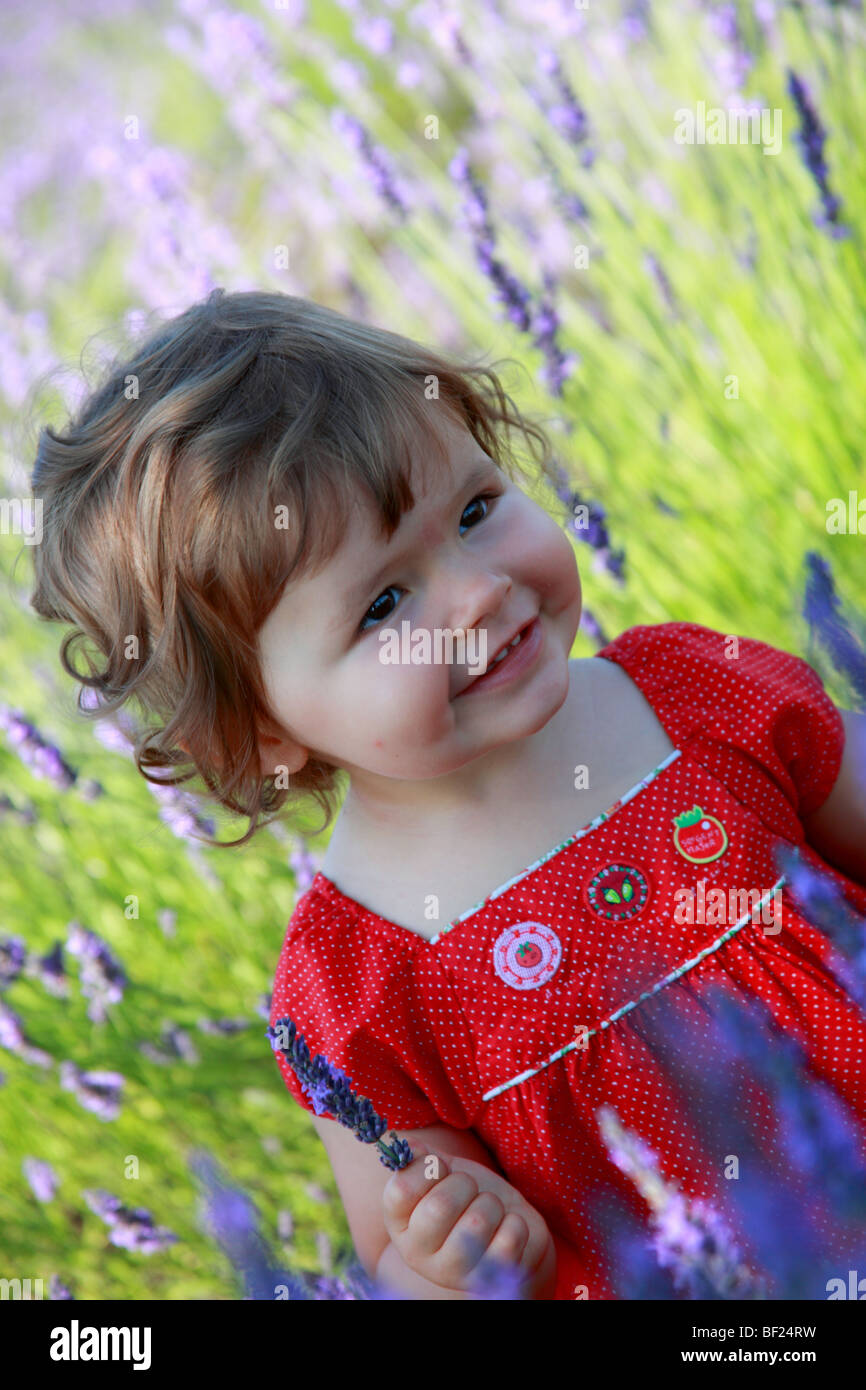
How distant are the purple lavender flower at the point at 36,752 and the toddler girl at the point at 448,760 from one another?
1.42 ft

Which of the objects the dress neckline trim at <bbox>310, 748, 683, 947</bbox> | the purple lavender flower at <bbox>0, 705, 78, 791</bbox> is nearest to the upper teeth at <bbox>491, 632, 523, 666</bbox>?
the dress neckline trim at <bbox>310, 748, 683, 947</bbox>

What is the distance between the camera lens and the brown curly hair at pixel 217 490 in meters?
1.15

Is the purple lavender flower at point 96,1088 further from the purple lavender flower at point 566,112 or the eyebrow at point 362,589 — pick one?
the purple lavender flower at point 566,112

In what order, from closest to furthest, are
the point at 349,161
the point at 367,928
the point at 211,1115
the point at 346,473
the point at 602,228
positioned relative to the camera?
1. the point at 346,473
2. the point at 367,928
3. the point at 211,1115
4. the point at 602,228
5. the point at 349,161

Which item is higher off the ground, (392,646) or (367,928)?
(392,646)

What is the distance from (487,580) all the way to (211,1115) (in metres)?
1.10

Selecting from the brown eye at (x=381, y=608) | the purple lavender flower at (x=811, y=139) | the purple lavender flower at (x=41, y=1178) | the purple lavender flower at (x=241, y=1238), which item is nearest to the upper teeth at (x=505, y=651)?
the brown eye at (x=381, y=608)

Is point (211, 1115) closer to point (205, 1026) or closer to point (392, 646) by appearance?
point (205, 1026)

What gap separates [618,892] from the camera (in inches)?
51.4

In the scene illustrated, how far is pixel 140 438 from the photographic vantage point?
1.24m

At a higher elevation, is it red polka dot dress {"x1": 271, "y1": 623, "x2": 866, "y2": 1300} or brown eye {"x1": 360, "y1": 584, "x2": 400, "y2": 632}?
brown eye {"x1": 360, "y1": 584, "x2": 400, "y2": 632}

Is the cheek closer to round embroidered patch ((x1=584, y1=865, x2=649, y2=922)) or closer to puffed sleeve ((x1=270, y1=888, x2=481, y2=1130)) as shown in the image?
round embroidered patch ((x1=584, y1=865, x2=649, y2=922))

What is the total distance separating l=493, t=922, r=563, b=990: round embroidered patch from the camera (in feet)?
4.22

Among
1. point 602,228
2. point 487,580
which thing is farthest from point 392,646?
point 602,228
